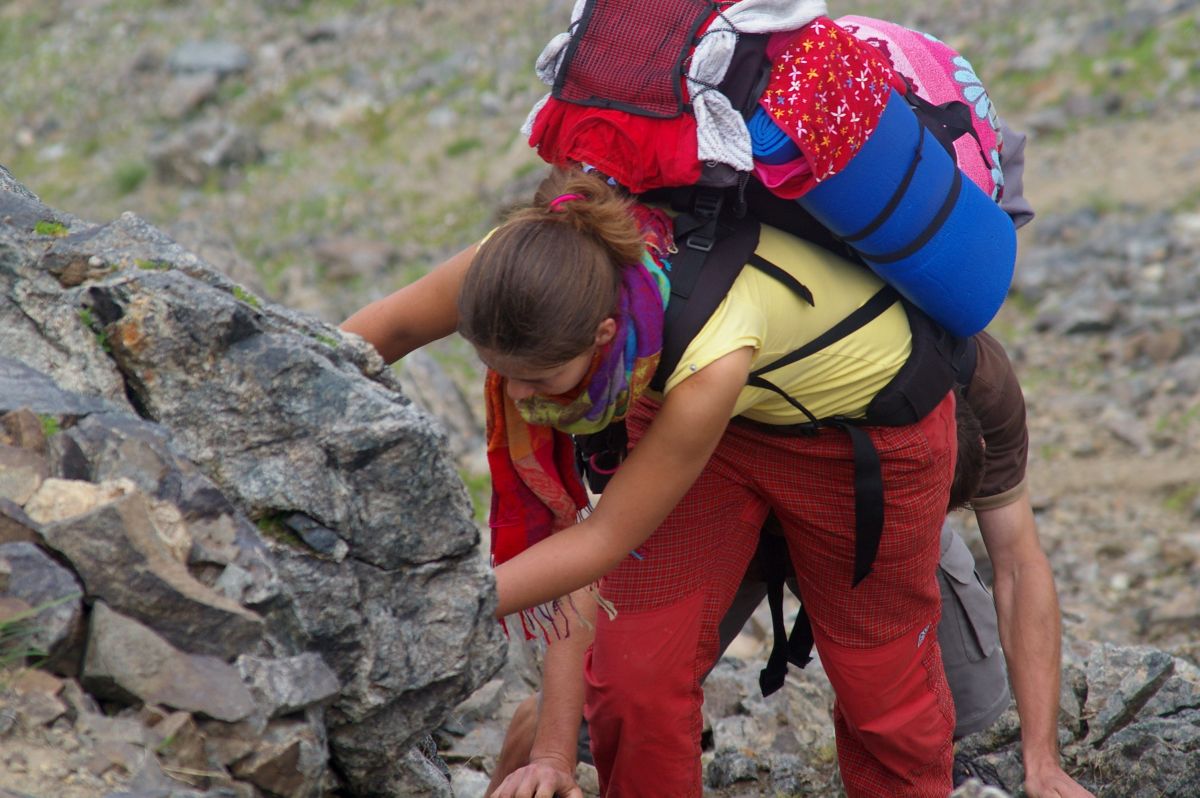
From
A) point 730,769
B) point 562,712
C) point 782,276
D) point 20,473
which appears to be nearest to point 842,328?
point 782,276

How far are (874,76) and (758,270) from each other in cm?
60

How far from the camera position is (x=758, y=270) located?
3393mm

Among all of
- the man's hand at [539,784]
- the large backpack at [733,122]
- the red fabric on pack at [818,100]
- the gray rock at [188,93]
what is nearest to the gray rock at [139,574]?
the man's hand at [539,784]

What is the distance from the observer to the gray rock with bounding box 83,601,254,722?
2.57 m

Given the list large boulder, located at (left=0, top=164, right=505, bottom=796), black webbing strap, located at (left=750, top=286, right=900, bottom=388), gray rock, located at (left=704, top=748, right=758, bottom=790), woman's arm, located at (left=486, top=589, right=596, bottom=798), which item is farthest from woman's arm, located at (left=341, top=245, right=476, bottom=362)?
gray rock, located at (left=704, top=748, right=758, bottom=790)

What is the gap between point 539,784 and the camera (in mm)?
3754

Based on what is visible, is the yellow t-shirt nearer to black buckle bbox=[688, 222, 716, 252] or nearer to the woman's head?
black buckle bbox=[688, 222, 716, 252]

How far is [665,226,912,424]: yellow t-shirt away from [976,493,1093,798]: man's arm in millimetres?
1097

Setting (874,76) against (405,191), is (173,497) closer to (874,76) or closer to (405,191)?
(874,76)

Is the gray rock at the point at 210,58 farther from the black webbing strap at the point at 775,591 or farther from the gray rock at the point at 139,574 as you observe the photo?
the gray rock at the point at 139,574

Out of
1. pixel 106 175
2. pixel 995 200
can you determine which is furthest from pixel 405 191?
pixel 995 200

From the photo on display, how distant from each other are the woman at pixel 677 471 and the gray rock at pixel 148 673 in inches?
33.0

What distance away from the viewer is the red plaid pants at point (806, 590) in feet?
12.8

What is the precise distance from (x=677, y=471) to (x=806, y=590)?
3.79 feet
